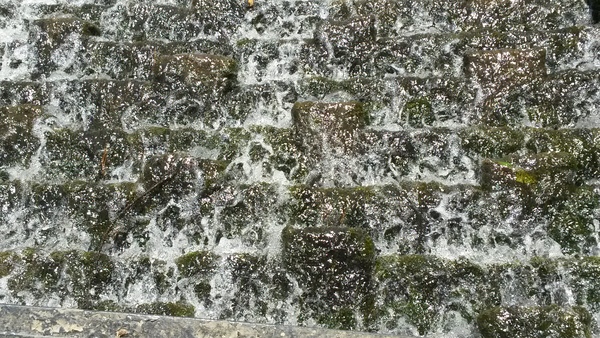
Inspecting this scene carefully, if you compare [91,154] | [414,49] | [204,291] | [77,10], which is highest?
[77,10]

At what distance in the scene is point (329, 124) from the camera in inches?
202

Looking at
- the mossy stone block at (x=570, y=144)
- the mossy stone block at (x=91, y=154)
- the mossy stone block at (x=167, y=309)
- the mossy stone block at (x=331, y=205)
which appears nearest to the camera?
the mossy stone block at (x=167, y=309)

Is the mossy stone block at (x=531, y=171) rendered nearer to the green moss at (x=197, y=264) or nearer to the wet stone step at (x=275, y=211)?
the wet stone step at (x=275, y=211)

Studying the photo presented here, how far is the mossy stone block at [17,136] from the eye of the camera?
539 cm

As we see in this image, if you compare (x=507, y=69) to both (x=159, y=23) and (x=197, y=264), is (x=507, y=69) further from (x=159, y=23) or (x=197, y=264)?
(x=159, y=23)

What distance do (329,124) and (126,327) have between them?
2476mm

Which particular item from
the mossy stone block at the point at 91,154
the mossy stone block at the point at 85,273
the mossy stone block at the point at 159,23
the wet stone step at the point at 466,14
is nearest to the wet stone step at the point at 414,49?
the wet stone step at the point at 466,14

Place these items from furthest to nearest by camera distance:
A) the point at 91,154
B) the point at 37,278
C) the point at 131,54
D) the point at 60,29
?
the point at 60,29 → the point at 131,54 → the point at 91,154 → the point at 37,278

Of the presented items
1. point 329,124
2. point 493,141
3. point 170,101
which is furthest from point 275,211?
point 493,141

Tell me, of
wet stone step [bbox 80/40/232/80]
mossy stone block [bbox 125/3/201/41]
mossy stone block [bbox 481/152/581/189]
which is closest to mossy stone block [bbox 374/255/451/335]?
mossy stone block [bbox 481/152/581/189]

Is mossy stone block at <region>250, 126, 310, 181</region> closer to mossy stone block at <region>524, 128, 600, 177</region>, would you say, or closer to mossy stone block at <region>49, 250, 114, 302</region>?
mossy stone block at <region>49, 250, 114, 302</region>

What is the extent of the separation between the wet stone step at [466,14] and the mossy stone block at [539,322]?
305 cm

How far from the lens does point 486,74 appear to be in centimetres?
541

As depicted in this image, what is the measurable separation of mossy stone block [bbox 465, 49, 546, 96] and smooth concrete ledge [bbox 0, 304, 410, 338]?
9.61ft
